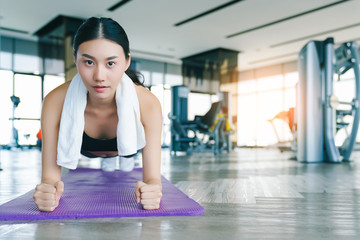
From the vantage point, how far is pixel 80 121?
4.01 feet

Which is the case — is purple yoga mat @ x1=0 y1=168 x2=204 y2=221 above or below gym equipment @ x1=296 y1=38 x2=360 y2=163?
below

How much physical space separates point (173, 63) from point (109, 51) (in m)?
10.6

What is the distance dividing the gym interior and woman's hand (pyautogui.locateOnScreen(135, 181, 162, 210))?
0.28 feet

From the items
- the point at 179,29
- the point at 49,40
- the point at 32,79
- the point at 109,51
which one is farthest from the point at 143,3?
the point at 109,51

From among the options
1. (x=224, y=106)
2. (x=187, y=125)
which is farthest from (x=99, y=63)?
(x=224, y=106)

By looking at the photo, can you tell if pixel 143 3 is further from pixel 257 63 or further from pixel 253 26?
pixel 257 63

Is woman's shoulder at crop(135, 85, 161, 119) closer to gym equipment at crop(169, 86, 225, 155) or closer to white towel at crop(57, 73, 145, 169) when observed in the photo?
white towel at crop(57, 73, 145, 169)

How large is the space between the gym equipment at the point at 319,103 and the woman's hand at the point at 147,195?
11.2 ft

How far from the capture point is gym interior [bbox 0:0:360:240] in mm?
1066

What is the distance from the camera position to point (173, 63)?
38.0 ft

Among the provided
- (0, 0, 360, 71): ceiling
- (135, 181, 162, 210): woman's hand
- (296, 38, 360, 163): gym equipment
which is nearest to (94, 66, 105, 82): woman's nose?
(135, 181, 162, 210): woman's hand

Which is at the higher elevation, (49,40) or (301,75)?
(49,40)

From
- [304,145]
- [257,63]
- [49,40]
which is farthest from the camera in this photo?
[257,63]

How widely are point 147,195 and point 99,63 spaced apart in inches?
19.6
